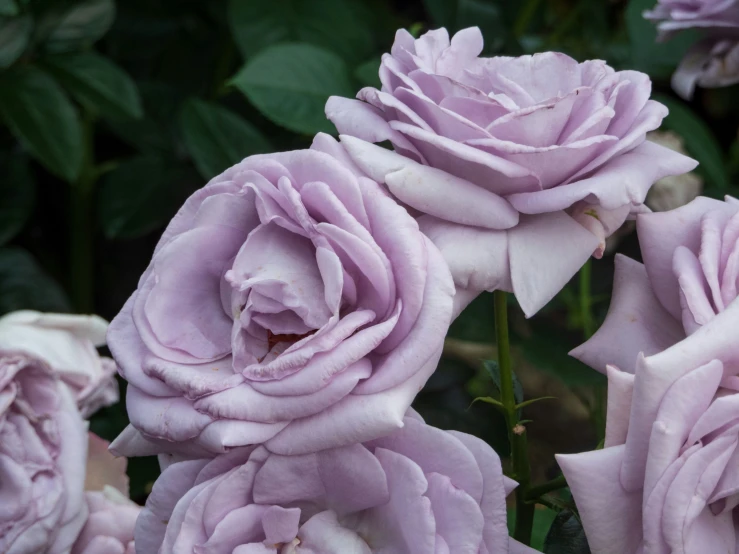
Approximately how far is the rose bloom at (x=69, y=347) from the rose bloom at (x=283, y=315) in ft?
0.75

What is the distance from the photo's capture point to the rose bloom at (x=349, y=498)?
16.8 inches

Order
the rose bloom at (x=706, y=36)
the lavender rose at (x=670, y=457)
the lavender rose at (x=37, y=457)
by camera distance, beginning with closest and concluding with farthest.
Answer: the lavender rose at (x=670, y=457) → the lavender rose at (x=37, y=457) → the rose bloom at (x=706, y=36)

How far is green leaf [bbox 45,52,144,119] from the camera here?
104 centimetres

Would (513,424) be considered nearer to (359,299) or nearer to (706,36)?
(359,299)

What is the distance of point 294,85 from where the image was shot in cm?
91

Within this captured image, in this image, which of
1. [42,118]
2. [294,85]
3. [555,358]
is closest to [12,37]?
[42,118]

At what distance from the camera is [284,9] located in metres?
1.11

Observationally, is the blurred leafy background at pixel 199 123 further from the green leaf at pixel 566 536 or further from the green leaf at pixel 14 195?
the green leaf at pixel 566 536

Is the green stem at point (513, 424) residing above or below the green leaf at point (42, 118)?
above

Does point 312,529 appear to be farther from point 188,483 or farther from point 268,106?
point 268,106

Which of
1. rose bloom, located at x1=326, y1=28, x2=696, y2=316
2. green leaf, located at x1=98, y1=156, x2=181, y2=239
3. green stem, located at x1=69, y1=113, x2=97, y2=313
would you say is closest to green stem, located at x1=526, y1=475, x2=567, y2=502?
rose bloom, located at x1=326, y1=28, x2=696, y2=316

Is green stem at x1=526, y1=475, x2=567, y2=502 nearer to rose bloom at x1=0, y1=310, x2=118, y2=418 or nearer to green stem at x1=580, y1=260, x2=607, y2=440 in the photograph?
green stem at x1=580, y1=260, x2=607, y2=440

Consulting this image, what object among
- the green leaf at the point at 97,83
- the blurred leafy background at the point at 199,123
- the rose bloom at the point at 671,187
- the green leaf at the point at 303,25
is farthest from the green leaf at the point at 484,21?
the green leaf at the point at 97,83

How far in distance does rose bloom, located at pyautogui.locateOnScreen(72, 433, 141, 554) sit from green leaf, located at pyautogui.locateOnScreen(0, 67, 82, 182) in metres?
0.36
